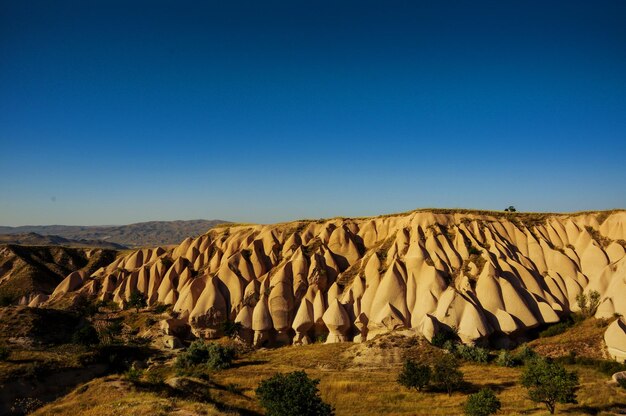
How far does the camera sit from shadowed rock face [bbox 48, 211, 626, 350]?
39.2m

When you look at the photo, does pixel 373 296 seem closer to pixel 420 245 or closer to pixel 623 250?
pixel 420 245

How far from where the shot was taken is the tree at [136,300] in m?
50.8

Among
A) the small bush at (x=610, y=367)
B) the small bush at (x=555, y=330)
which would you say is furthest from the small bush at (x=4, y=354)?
the small bush at (x=555, y=330)

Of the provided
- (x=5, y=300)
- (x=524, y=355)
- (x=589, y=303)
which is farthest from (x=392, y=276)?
(x=5, y=300)

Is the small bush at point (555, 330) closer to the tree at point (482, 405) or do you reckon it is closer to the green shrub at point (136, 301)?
the tree at point (482, 405)

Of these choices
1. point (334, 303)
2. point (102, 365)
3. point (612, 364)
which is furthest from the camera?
point (334, 303)

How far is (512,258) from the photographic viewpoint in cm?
4600

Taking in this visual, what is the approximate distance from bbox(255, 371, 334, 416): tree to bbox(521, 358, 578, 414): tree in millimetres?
11403

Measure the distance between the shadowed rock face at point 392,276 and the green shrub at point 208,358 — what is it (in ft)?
28.5

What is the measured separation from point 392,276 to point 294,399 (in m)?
26.7

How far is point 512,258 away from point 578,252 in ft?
29.3

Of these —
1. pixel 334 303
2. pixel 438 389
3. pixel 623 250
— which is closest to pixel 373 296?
pixel 334 303

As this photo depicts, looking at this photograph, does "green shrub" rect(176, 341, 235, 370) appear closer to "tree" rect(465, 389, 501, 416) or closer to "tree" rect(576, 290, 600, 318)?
"tree" rect(465, 389, 501, 416)

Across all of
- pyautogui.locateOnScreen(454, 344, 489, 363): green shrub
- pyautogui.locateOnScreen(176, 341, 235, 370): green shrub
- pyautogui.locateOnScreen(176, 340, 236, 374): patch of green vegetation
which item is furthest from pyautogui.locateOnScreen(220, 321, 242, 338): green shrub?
pyautogui.locateOnScreen(454, 344, 489, 363): green shrub
